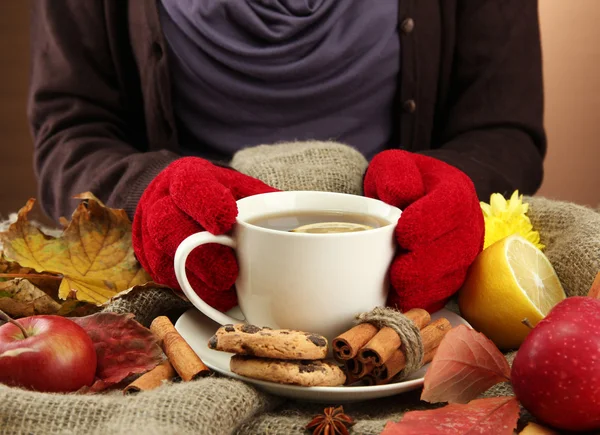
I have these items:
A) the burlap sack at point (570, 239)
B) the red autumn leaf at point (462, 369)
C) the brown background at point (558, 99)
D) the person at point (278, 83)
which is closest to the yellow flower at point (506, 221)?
the burlap sack at point (570, 239)

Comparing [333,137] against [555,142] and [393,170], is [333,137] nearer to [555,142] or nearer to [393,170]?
[393,170]

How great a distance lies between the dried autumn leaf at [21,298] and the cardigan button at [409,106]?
1.91 ft

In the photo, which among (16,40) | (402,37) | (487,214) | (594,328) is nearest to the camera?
(594,328)

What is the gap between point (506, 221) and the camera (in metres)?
0.69

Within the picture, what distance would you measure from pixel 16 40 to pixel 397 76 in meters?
1.28

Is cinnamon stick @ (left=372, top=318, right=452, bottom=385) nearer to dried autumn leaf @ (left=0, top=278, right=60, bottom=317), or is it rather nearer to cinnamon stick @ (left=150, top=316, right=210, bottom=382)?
cinnamon stick @ (left=150, top=316, right=210, bottom=382)

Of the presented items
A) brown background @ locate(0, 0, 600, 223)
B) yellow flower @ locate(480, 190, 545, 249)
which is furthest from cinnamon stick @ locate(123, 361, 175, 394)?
brown background @ locate(0, 0, 600, 223)

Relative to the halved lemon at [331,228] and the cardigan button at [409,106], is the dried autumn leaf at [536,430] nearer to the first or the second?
the halved lemon at [331,228]

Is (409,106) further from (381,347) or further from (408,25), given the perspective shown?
(381,347)

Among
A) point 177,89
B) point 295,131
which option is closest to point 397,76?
point 295,131

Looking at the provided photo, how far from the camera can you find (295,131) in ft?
3.21

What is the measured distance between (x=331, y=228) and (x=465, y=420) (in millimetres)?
207

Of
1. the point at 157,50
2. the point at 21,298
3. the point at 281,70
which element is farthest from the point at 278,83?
the point at 21,298

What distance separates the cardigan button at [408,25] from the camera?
93cm
